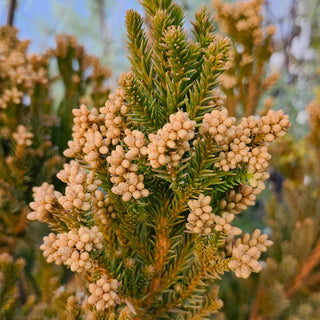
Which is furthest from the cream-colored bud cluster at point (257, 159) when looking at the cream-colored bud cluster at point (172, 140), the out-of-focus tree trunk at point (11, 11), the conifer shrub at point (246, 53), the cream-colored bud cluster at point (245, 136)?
the out-of-focus tree trunk at point (11, 11)

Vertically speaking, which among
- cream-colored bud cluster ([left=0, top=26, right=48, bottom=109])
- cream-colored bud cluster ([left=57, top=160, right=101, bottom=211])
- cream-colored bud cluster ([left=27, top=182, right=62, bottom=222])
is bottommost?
cream-colored bud cluster ([left=27, top=182, right=62, bottom=222])

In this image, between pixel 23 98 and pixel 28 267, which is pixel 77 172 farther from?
pixel 28 267

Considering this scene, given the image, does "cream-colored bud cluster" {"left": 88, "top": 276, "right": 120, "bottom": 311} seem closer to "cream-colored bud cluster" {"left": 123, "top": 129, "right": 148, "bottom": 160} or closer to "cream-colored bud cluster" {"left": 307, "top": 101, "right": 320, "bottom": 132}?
"cream-colored bud cluster" {"left": 123, "top": 129, "right": 148, "bottom": 160}

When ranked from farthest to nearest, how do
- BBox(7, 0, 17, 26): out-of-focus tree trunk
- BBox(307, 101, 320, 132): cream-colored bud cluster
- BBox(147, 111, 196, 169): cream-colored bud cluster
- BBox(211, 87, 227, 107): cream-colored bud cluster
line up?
Result: BBox(7, 0, 17, 26): out-of-focus tree trunk, BBox(307, 101, 320, 132): cream-colored bud cluster, BBox(211, 87, 227, 107): cream-colored bud cluster, BBox(147, 111, 196, 169): cream-colored bud cluster

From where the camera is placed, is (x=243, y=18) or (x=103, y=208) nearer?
(x=103, y=208)

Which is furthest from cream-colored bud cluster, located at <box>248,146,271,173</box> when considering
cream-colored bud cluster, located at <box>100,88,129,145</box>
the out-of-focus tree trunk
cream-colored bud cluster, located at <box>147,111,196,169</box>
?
the out-of-focus tree trunk

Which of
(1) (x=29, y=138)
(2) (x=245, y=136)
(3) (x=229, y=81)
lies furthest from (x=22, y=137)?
(3) (x=229, y=81)

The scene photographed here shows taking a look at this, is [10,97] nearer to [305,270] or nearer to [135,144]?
[135,144]

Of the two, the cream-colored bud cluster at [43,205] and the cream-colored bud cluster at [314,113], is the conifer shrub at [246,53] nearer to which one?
the cream-colored bud cluster at [314,113]
